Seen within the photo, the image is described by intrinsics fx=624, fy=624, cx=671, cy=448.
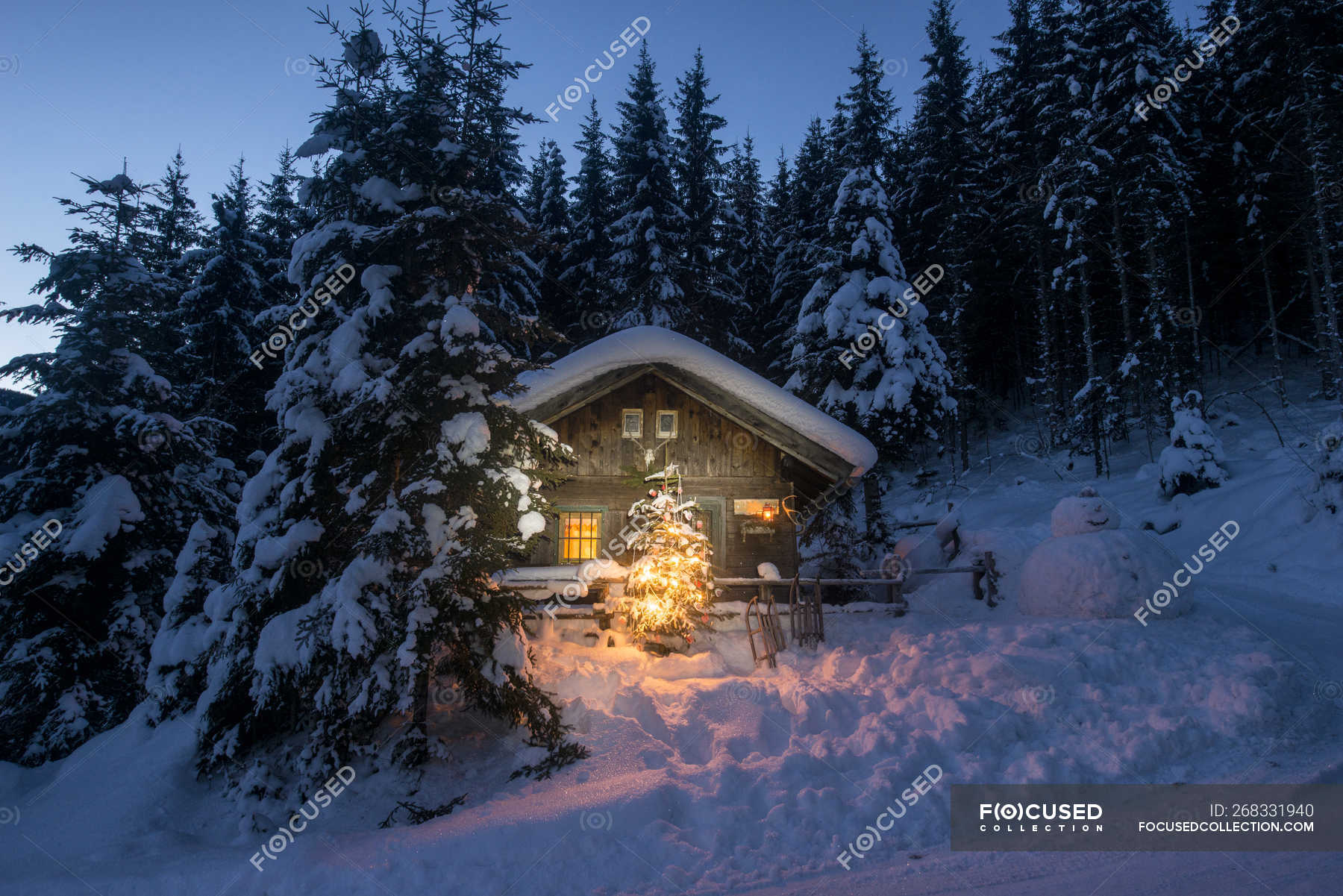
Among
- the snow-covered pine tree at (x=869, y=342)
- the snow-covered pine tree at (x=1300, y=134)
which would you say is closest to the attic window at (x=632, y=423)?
the snow-covered pine tree at (x=869, y=342)

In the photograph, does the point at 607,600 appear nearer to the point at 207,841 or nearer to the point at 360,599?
the point at 360,599

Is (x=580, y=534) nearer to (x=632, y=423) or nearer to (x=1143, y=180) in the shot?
(x=632, y=423)

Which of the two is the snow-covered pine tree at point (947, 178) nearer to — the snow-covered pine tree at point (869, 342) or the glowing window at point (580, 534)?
the snow-covered pine tree at point (869, 342)

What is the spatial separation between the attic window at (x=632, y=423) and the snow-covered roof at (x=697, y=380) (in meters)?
1.07

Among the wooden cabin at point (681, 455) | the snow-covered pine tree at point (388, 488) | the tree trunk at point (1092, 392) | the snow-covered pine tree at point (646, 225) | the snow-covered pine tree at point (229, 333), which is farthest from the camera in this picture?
the tree trunk at point (1092, 392)

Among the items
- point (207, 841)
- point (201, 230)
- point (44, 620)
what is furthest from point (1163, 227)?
point (201, 230)

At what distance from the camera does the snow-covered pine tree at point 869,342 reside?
18.0 metres

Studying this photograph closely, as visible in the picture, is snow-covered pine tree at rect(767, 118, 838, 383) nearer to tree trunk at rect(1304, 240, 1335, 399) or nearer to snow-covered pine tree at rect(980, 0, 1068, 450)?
snow-covered pine tree at rect(980, 0, 1068, 450)

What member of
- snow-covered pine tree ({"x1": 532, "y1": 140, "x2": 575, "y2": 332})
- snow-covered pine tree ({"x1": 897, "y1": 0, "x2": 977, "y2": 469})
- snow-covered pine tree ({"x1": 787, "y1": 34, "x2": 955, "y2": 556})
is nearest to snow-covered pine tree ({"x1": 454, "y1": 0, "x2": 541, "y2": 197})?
snow-covered pine tree ({"x1": 787, "y1": 34, "x2": 955, "y2": 556})

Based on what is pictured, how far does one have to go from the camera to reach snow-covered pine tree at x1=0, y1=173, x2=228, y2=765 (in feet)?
32.0

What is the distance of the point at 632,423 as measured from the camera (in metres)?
13.0

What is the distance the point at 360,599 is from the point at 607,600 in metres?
4.16

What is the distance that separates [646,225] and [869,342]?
31.1 feet

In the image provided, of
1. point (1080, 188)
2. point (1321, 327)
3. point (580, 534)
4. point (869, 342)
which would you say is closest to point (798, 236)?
point (1080, 188)
